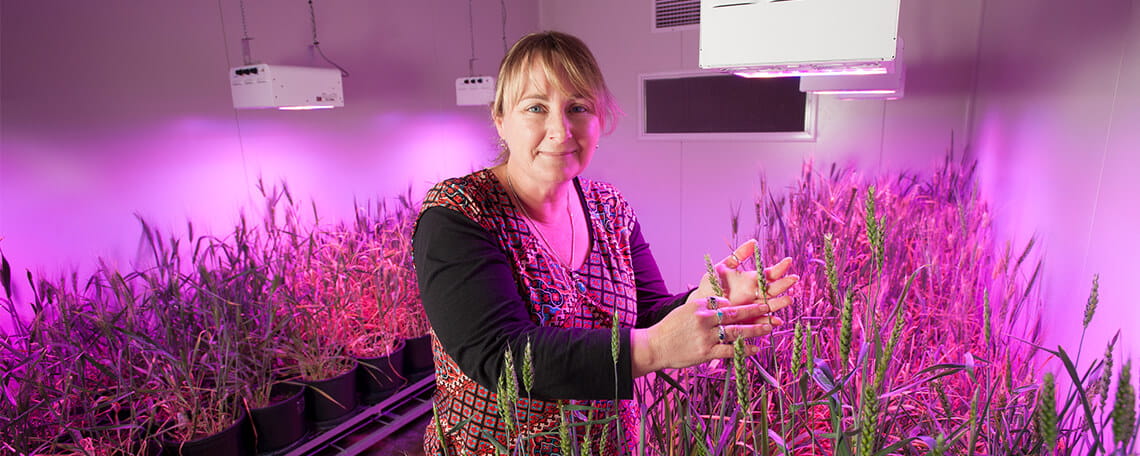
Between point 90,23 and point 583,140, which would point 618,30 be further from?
point 583,140

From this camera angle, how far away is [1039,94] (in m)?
1.82

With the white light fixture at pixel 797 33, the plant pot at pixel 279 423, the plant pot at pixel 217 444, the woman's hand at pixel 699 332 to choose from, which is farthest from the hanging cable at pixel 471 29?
the woman's hand at pixel 699 332

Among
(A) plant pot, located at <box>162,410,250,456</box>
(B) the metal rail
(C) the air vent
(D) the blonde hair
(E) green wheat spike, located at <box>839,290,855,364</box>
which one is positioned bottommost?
(B) the metal rail

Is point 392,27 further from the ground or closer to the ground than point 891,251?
further from the ground

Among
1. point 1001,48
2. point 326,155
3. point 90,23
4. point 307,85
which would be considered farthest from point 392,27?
point 1001,48

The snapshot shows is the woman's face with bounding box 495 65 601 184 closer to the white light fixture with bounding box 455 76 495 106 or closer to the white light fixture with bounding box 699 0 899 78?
the white light fixture with bounding box 699 0 899 78

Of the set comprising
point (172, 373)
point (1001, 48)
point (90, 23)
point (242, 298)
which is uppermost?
point (90, 23)

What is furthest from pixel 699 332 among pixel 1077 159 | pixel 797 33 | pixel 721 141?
pixel 721 141

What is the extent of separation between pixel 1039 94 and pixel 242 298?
2788mm

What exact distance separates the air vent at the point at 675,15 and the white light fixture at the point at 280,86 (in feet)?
7.98

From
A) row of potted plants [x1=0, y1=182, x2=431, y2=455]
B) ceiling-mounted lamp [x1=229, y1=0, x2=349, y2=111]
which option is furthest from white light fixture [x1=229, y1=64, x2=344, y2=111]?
row of potted plants [x1=0, y1=182, x2=431, y2=455]

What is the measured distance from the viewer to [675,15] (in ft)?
13.8

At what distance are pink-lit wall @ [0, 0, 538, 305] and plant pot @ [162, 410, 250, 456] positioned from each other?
34.8 inches

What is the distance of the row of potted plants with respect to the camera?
5.90 ft
